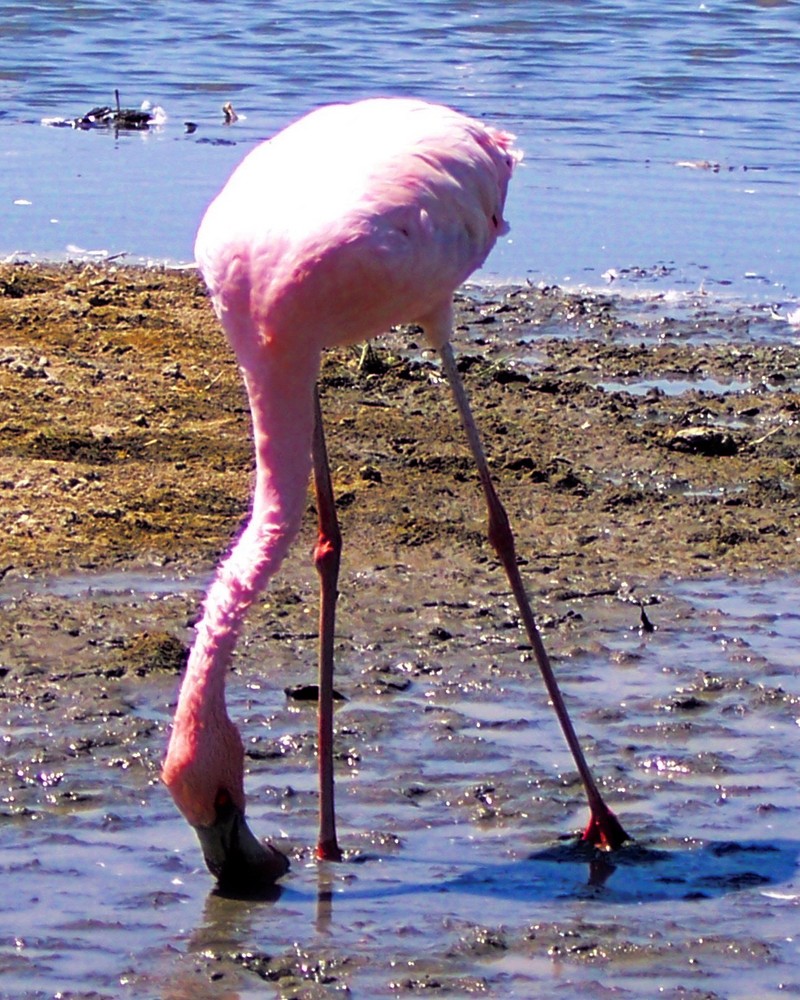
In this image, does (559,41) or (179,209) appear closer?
(179,209)

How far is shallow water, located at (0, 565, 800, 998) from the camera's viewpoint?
427 cm

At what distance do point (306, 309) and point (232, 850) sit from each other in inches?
54.9

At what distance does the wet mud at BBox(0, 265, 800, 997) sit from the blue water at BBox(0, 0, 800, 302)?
2207mm

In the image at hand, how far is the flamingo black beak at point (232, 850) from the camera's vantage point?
443cm

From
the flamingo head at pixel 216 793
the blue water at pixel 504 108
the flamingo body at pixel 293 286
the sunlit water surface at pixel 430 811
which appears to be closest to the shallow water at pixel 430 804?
the sunlit water surface at pixel 430 811

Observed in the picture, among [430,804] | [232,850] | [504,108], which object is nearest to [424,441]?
[430,804]

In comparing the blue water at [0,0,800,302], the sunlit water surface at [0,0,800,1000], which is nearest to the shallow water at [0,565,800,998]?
the sunlit water surface at [0,0,800,1000]

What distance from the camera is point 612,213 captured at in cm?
1226

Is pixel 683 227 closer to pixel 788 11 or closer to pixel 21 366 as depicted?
pixel 21 366

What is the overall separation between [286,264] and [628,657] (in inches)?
79.6

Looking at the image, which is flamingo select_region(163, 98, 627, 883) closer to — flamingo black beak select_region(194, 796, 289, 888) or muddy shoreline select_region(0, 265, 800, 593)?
flamingo black beak select_region(194, 796, 289, 888)

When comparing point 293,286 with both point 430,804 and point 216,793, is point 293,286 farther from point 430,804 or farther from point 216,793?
point 430,804

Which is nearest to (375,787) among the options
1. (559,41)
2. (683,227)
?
(683,227)

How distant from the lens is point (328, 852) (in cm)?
482
